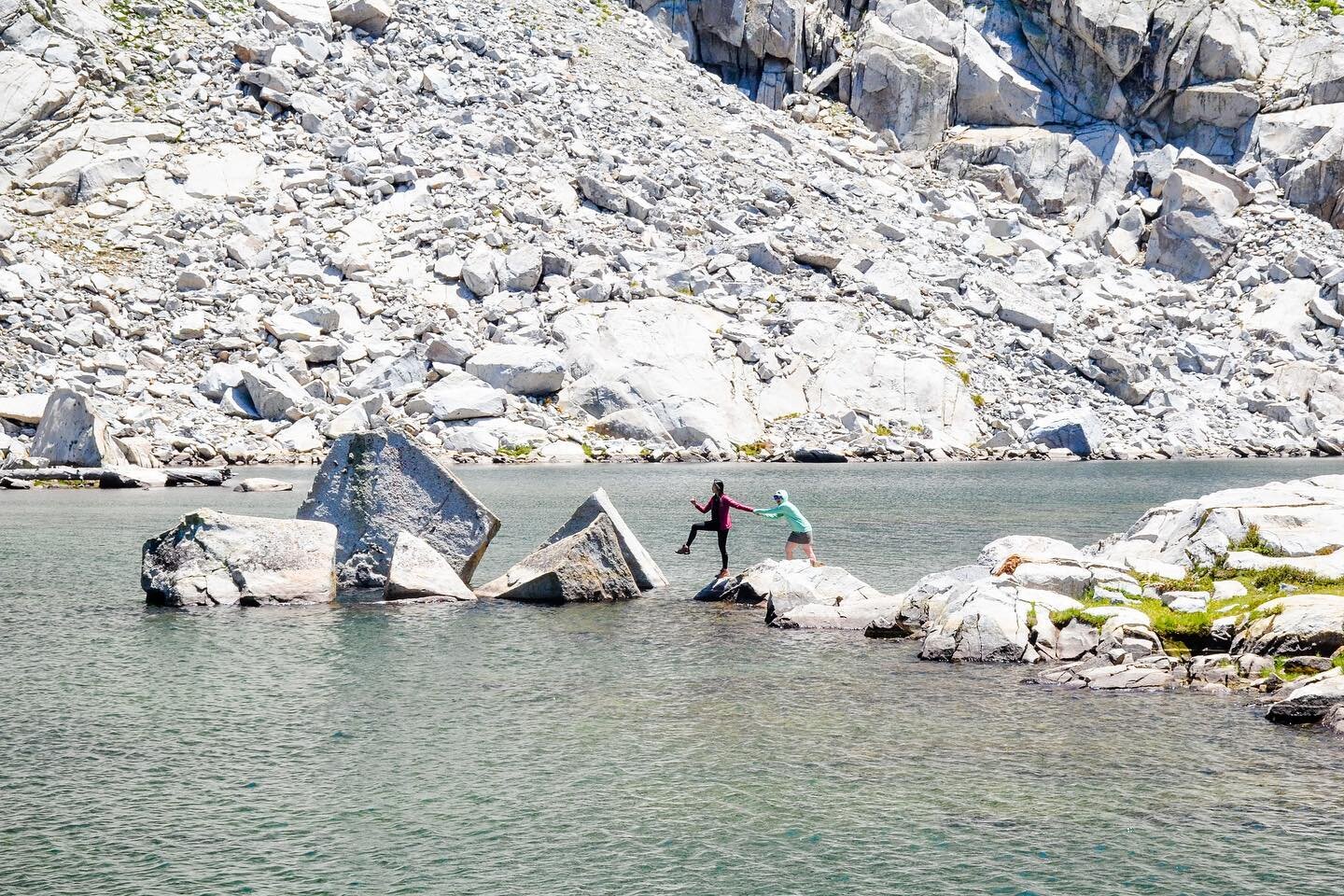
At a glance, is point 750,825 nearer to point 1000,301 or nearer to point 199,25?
point 1000,301

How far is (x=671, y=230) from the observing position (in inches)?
3506

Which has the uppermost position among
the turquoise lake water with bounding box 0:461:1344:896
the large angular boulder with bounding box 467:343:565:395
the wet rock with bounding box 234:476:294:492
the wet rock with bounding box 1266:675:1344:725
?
the large angular boulder with bounding box 467:343:565:395

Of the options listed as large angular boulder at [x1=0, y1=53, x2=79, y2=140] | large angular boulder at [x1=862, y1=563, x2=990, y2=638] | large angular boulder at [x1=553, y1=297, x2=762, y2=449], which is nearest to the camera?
large angular boulder at [x1=862, y1=563, x2=990, y2=638]

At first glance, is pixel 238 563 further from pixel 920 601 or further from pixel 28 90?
pixel 28 90

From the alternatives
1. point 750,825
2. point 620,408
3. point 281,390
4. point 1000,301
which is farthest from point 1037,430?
point 750,825

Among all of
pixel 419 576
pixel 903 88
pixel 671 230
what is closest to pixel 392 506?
pixel 419 576

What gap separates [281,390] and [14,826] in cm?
5946

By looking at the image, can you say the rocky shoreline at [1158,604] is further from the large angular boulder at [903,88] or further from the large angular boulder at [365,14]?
the large angular boulder at [903,88]

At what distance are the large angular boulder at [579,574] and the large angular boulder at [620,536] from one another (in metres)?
0.32

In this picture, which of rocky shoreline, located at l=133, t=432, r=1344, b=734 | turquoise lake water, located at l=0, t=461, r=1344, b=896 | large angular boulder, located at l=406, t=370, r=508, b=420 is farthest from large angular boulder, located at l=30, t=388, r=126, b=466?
turquoise lake water, located at l=0, t=461, r=1344, b=896

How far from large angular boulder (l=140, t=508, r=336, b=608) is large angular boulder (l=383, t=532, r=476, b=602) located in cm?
137

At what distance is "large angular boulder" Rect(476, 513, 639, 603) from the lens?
85.2 feet

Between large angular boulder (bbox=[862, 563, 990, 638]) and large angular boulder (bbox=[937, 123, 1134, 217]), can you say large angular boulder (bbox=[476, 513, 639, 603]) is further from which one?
large angular boulder (bbox=[937, 123, 1134, 217])

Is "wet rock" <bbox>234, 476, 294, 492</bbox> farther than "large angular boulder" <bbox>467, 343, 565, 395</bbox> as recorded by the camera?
No
